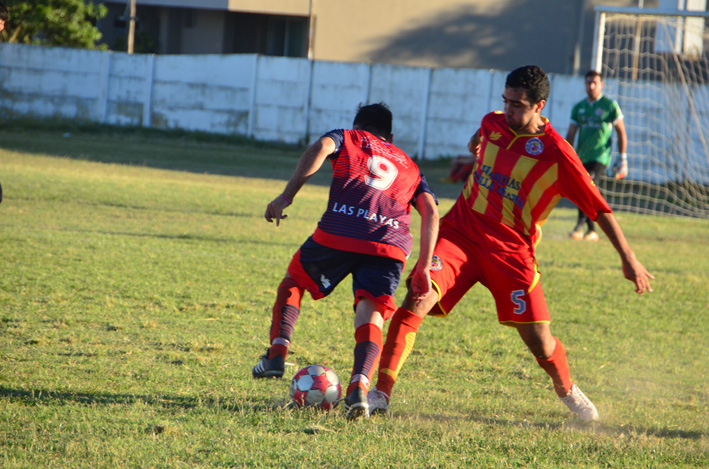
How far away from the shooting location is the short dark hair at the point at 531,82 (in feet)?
12.7

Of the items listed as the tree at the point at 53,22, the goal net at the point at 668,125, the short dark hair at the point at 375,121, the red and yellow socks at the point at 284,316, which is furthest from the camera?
the tree at the point at 53,22

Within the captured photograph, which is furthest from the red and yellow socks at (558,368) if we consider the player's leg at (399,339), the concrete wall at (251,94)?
the concrete wall at (251,94)

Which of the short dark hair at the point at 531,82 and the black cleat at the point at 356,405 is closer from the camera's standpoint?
the black cleat at the point at 356,405

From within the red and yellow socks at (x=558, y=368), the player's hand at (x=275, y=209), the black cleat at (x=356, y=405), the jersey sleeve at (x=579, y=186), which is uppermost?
the jersey sleeve at (x=579, y=186)

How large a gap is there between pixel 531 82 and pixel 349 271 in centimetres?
133

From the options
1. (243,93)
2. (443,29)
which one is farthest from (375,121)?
(443,29)

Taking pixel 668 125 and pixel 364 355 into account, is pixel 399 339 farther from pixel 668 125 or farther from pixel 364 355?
pixel 668 125

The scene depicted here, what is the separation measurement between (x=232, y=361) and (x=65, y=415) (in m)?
1.31

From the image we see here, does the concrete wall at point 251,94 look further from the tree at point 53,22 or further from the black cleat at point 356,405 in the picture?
the black cleat at point 356,405

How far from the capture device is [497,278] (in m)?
4.00

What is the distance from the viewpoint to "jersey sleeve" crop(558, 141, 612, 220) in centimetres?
385

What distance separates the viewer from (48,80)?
76.0 ft

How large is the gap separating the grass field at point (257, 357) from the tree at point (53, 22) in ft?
53.3

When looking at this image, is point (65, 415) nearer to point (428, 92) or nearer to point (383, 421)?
point (383, 421)
